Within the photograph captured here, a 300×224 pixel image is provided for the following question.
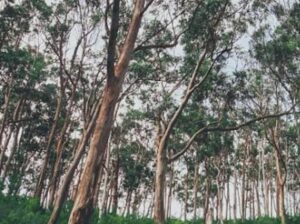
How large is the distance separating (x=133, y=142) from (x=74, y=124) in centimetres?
659

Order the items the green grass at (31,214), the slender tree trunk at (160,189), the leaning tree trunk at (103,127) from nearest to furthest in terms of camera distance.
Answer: the leaning tree trunk at (103,127), the green grass at (31,214), the slender tree trunk at (160,189)

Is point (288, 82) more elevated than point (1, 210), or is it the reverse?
point (288, 82)

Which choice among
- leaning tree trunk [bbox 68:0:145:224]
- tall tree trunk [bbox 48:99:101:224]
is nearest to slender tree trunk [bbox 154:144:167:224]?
tall tree trunk [bbox 48:99:101:224]

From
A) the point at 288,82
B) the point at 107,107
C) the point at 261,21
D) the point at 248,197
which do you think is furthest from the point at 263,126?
the point at 248,197

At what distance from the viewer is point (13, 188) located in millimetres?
17438

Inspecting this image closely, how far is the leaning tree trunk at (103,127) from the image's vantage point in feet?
24.9

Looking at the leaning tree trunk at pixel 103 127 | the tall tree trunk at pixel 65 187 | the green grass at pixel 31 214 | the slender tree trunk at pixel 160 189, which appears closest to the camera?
the leaning tree trunk at pixel 103 127

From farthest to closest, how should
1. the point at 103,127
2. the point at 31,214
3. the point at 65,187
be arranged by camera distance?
the point at 65,187 < the point at 31,214 < the point at 103,127

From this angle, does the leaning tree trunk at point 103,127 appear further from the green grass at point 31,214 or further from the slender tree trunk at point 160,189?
the slender tree trunk at point 160,189

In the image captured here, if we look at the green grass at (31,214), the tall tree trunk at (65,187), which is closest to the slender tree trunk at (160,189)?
the green grass at (31,214)

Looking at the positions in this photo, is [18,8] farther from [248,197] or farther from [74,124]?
[248,197]

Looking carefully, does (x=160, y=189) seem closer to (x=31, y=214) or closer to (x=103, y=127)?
(x=31, y=214)

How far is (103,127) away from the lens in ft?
26.9

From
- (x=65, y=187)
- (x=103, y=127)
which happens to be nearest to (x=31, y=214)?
(x=65, y=187)
